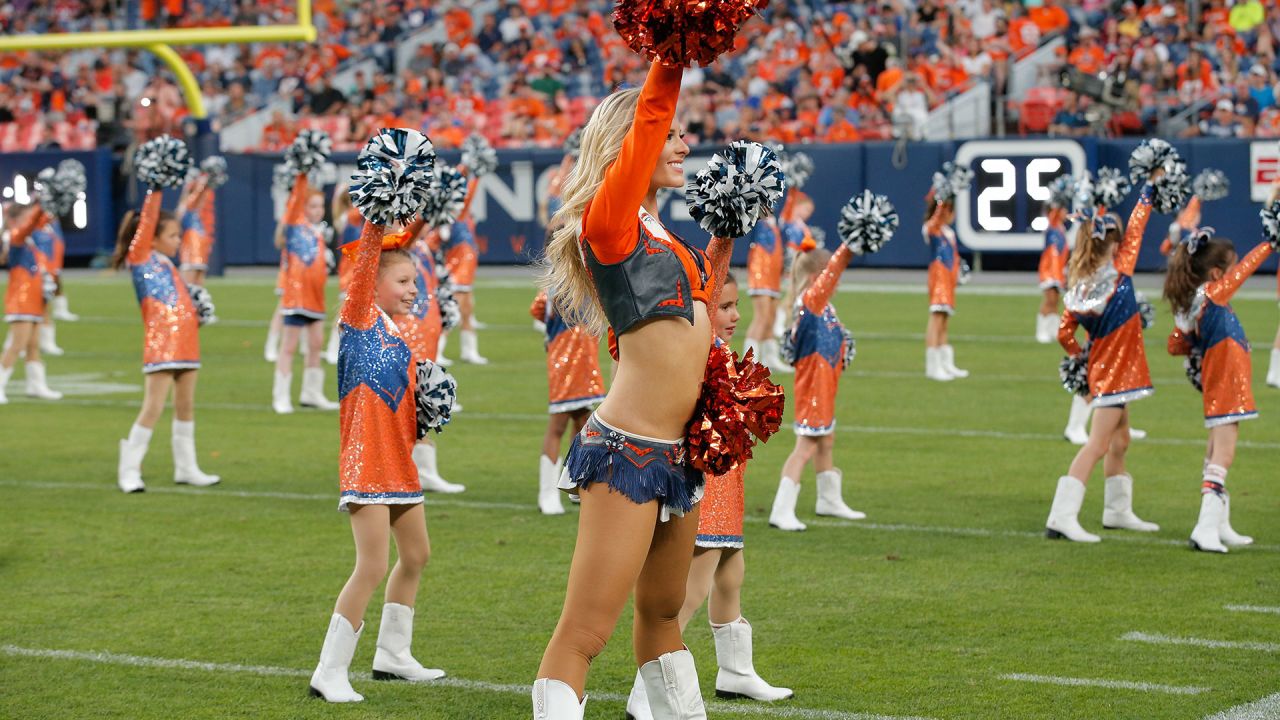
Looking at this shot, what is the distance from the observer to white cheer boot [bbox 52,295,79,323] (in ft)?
64.5

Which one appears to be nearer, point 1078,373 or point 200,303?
point 1078,373

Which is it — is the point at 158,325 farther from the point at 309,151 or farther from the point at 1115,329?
the point at 1115,329

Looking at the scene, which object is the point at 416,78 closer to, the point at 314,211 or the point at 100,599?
the point at 314,211

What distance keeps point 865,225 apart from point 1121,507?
7.10ft

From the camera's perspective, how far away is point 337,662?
506cm

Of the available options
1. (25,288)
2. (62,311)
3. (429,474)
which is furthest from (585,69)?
(429,474)

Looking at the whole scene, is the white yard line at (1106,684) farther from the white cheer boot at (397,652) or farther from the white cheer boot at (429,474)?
the white cheer boot at (429,474)

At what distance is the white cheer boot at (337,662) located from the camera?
5055mm

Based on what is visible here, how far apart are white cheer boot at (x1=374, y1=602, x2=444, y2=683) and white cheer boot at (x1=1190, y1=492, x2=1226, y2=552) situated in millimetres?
3605

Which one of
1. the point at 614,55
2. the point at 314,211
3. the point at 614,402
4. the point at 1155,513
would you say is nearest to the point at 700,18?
the point at 614,402

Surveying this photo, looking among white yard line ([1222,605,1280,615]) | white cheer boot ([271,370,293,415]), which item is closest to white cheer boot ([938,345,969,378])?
white cheer boot ([271,370,293,415])

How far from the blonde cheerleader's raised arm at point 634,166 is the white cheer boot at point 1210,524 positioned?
4.52m

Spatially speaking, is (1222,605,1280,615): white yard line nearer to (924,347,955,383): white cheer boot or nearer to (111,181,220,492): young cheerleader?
(111,181,220,492): young cheerleader

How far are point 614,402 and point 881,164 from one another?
19.2 meters
